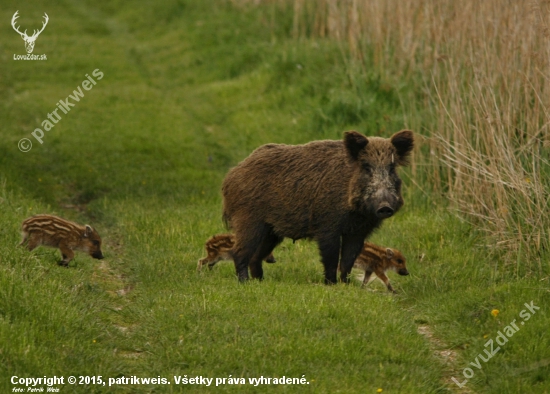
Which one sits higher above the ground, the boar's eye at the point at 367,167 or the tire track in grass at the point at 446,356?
the boar's eye at the point at 367,167

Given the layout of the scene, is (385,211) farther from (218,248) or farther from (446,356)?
(218,248)

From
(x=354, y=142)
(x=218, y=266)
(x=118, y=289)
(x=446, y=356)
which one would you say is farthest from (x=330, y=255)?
(x=118, y=289)

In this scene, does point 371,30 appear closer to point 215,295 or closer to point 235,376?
point 215,295

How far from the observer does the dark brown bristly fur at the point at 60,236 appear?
939cm

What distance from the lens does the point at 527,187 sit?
353 inches

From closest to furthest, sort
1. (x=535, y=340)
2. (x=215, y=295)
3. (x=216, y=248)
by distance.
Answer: (x=535, y=340)
(x=215, y=295)
(x=216, y=248)

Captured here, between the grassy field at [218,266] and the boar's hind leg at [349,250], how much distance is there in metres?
0.35

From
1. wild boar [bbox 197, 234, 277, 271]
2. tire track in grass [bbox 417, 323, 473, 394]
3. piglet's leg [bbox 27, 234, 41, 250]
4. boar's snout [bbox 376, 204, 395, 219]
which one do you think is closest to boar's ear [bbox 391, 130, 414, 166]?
boar's snout [bbox 376, 204, 395, 219]

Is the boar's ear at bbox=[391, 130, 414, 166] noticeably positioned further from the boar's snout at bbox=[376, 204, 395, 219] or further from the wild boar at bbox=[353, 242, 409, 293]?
the wild boar at bbox=[353, 242, 409, 293]

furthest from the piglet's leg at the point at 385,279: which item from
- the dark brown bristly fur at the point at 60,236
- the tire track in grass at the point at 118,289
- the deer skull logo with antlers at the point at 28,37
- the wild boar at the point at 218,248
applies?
the deer skull logo with antlers at the point at 28,37

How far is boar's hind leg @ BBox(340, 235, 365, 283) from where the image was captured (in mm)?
→ 9086

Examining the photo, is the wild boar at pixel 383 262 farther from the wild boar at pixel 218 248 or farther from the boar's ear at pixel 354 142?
the wild boar at pixel 218 248

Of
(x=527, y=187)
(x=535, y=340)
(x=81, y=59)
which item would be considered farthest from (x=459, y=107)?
(x=81, y=59)

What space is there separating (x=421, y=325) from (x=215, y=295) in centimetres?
197
